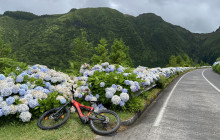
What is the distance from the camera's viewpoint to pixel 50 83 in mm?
5652

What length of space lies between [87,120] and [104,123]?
1.50 ft

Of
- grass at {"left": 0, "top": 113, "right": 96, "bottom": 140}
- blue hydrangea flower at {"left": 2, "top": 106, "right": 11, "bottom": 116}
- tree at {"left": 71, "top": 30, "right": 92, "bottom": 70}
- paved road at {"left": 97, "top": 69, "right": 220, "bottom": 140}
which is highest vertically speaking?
tree at {"left": 71, "top": 30, "right": 92, "bottom": 70}

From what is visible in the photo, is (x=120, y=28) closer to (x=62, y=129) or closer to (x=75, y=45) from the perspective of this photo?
(x=75, y=45)

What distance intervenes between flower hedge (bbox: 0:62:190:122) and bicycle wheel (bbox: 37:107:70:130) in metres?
0.18

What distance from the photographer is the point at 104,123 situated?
172 inches

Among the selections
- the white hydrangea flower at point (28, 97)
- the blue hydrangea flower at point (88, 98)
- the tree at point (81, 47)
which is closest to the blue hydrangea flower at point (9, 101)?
the white hydrangea flower at point (28, 97)

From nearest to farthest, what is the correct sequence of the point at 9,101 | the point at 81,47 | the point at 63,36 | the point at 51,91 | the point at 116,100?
1. the point at 9,101
2. the point at 116,100
3. the point at 51,91
4. the point at 81,47
5. the point at 63,36

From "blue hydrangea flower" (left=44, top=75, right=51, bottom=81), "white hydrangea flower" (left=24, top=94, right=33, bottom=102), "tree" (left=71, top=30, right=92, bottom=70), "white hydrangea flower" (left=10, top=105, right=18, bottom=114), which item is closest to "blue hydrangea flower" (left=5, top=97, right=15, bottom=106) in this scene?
"white hydrangea flower" (left=10, top=105, right=18, bottom=114)

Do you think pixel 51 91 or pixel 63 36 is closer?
pixel 51 91

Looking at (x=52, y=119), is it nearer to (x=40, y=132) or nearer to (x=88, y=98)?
(x=40, y=132)

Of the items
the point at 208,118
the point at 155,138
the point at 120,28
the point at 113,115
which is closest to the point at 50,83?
the point at 113,115

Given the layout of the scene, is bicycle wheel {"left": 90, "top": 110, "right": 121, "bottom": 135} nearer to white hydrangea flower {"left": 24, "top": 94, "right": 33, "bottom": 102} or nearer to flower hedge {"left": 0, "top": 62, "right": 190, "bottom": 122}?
flower hedge {"left": 0, "top": 62, "right": 190, "bottom": 122}

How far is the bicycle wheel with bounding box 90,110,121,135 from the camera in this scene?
13.7ft

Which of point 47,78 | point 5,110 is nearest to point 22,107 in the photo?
point 5,110
